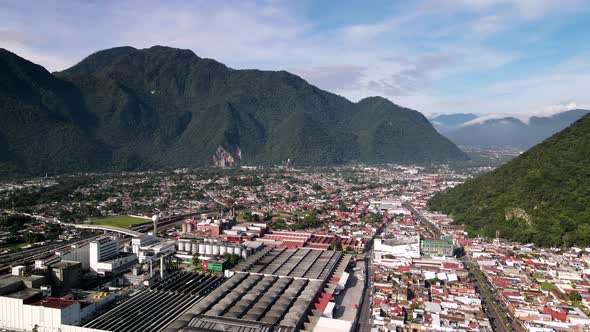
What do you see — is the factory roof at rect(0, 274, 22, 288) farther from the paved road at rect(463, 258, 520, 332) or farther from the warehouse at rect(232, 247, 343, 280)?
the paved road at rect(463, 258, 520, 332)

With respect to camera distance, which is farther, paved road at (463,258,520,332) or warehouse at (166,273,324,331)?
paved road at (463,258,520,332)

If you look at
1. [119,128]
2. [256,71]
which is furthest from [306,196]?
[256,71]

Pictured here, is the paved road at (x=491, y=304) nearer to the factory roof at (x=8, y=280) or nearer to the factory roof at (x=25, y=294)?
the factory roof at (x=25, y=294)

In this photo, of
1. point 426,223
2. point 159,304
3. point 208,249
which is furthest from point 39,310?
point 426,223

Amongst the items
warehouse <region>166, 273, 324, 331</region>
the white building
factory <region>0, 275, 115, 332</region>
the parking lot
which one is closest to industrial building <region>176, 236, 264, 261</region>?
warehouse <region>166, 273, 324, 331</region>

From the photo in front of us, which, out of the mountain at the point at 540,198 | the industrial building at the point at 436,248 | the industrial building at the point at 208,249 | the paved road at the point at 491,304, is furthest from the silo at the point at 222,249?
the mountain at the point at 540,198
